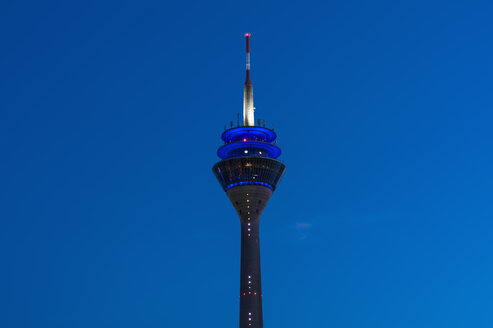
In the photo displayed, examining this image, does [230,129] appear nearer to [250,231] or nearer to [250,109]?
[250,109]

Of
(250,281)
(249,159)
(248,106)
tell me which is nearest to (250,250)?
(250,281)

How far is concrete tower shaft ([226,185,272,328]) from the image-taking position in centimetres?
13700

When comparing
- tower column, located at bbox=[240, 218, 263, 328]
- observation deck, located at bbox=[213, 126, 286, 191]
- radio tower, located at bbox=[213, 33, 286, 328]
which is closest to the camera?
tower column, located at bbox=[240, 218, 263, 328]

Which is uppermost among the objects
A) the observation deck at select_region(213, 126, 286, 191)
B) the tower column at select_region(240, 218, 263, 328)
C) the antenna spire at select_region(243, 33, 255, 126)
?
the antenna spire at select_region(243, 33, 255, 126)

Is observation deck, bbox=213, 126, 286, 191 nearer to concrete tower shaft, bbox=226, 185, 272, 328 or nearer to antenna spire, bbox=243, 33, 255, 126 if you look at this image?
concrete tower shaft, bbox=226, 185, 272, 328

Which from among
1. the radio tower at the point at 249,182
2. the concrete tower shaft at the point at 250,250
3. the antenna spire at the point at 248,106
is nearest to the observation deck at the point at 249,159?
the radio tower at the point at 249,182

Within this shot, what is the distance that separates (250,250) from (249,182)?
15860 mm

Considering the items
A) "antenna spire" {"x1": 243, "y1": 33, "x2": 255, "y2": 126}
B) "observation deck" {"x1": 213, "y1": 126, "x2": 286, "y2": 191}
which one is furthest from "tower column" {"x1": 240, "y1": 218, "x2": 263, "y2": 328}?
"antenna spire" {"x1": 243, "y1": 33, "x2": 255, "y2": 126}

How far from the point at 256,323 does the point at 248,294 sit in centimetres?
646

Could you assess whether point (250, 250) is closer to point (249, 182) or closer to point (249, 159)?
point (249, 182)

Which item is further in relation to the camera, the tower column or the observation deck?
the observation deck

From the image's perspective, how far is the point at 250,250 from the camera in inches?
5492

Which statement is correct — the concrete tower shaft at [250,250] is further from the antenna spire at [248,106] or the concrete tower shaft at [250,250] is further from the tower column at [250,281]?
the antenna spire at [248,106]

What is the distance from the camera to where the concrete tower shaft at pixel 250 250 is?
137000 millimetres
